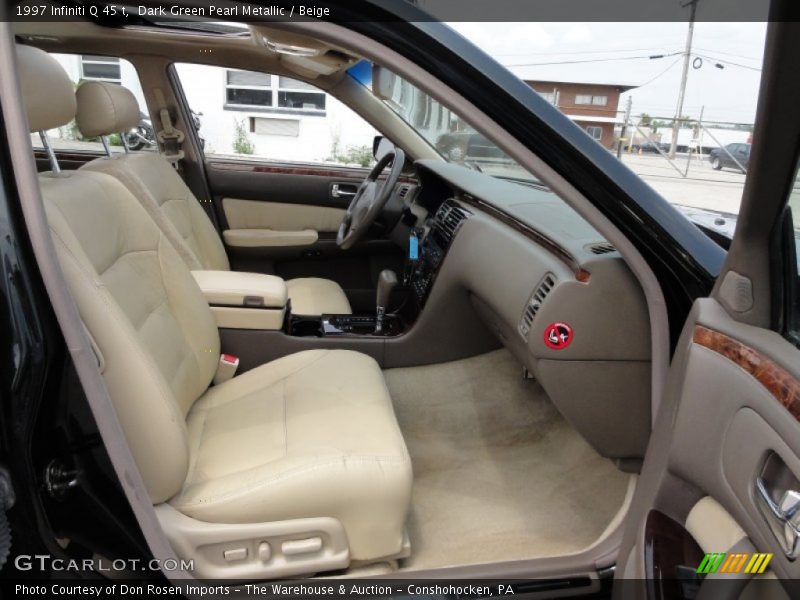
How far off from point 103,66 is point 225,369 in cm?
175

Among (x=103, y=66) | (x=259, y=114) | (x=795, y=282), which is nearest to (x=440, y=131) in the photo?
(x=259, y=114)

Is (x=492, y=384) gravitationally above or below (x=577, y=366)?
below

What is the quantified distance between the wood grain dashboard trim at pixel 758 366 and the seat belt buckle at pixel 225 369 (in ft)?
4.39

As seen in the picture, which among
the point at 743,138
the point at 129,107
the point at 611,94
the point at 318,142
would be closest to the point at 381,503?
the point at 743,138

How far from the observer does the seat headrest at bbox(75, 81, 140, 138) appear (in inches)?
66.9

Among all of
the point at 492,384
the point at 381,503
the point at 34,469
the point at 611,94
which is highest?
the point at 611,94

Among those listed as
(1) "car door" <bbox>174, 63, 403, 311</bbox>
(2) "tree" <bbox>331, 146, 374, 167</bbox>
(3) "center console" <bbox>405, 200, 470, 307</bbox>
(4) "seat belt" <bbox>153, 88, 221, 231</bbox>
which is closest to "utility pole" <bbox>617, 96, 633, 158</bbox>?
(3) "center console" <bbox>405, 200, 470, 307</bbox>

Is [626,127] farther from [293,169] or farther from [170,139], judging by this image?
[170,139]

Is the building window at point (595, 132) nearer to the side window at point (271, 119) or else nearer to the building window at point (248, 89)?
the side window at point (271, 119)

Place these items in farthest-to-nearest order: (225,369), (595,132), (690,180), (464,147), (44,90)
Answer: (464,147) < (225,369) < (690,180) < (595,132) < (44,90)

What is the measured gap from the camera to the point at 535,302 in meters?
1.56

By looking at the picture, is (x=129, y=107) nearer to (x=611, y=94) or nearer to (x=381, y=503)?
(x=381, y=503)

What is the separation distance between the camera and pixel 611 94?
2.22 meters

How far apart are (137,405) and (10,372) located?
11.3 inches
